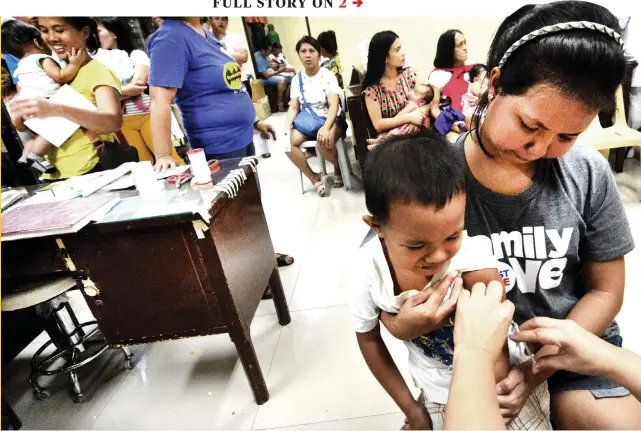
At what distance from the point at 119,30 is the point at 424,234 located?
3.48 meters

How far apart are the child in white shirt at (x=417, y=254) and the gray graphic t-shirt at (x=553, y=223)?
83 mm

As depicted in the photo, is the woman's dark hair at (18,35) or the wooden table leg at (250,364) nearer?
the wooden table leg at (250,364)

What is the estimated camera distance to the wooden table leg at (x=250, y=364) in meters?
1.48

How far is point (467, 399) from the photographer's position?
→ 1.91 feet

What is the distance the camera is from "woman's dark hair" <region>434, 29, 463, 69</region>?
2.97 metres

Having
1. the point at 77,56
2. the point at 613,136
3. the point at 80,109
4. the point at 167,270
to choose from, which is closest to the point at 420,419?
the point at 167,270

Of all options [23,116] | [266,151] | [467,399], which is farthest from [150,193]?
[266,151]

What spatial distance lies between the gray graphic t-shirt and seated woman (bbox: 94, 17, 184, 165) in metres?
2.44

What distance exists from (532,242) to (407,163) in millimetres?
364

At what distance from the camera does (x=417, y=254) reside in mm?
Result: 748

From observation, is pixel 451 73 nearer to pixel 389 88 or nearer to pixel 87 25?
pixel 389 88

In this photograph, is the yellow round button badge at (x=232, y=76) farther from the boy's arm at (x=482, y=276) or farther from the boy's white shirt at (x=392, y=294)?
the boy's arm at (x=482, y=276)

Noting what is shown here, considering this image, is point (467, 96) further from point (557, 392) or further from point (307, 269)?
point (557, 392)

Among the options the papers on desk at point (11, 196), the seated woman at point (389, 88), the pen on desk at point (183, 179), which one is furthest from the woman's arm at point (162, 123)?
the seated woman at point (389, 88)
